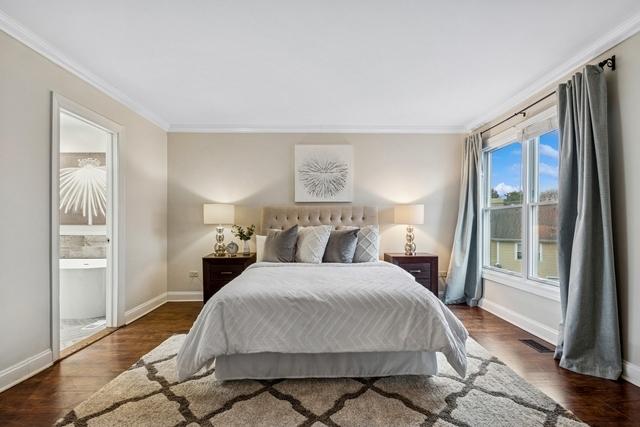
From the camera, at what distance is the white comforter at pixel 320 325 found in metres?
2.26

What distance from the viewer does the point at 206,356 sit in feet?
7.20

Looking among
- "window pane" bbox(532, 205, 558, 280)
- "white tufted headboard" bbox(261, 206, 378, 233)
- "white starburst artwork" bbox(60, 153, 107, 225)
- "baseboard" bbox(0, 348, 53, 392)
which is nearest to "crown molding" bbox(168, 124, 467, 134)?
"white tufted headboard" bbox(261, 206, 378, 233)

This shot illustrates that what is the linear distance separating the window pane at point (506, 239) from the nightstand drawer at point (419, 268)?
0.90 meters

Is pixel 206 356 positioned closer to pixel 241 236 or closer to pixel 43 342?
pixel 43 342

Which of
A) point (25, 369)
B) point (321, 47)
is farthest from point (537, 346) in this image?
point (25, 369)

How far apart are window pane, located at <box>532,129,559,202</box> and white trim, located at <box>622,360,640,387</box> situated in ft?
5.09

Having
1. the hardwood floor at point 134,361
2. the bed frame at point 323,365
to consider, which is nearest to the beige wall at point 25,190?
the hardwood floor at point 134,361

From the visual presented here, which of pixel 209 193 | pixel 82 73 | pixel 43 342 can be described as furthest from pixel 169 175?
pixel 43 342

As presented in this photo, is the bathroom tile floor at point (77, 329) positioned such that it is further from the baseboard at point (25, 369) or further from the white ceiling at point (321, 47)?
the white ceiling at point (321, 47)

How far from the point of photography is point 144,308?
4297 mm

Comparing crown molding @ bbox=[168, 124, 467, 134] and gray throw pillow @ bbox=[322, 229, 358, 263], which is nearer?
gray throw pillow @ bbox=[322, 229, 358, 263]

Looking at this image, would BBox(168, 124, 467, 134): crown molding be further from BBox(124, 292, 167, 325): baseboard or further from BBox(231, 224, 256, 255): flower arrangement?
BBox(124, 292, 167, 325): baseboard

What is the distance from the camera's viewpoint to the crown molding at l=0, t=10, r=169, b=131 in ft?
7.92

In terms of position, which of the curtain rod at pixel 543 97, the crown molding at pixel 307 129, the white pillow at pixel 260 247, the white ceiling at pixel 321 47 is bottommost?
the white pillow at pixel 260 247
